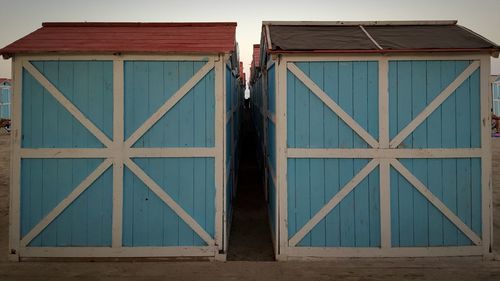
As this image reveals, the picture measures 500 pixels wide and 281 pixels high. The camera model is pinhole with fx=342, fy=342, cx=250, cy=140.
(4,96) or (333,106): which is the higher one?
(4,96)

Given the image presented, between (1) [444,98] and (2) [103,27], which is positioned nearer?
(1) [444,98]

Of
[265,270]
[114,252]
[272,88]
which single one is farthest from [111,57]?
[265,270]

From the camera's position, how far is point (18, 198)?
5461 millimetres

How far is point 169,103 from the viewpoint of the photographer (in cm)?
540

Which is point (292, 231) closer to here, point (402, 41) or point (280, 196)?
point (280, 196)

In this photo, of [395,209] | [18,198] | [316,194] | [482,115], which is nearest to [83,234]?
[18,198]

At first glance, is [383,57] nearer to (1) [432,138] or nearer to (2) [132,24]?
(1) [432,138]

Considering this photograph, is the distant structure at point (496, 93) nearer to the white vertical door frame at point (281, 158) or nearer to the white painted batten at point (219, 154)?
the white vertical door frame at point (281, 158)

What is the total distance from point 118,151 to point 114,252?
1.61 m

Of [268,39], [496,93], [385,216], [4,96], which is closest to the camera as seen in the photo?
[385,216]

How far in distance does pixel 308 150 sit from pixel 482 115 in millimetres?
2779

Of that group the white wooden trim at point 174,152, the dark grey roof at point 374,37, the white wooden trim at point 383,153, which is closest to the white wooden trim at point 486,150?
the white wooden trim at point 383,153

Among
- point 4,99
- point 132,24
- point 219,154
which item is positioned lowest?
point 219,154

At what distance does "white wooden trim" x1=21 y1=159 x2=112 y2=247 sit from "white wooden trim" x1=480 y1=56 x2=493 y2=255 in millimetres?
5889
